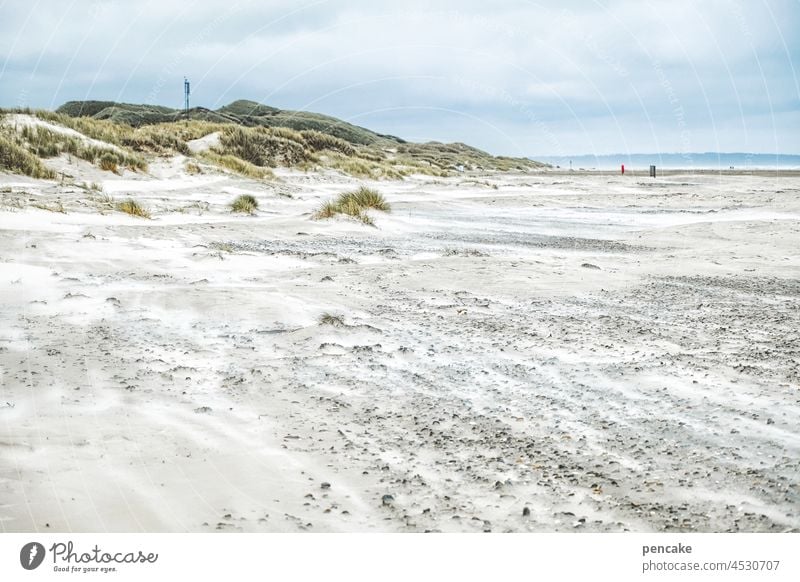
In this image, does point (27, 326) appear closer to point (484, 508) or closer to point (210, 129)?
point (484, 508)

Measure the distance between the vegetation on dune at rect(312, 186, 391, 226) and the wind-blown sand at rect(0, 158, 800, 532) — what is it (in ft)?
10.0

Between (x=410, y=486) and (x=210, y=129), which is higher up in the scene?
(x=210, y=129)

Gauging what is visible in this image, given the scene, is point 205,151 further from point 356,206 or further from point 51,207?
point 51,207

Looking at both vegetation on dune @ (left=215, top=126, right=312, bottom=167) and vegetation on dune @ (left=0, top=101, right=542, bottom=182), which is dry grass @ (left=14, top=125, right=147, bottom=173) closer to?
vegetation on dune @ (left=0, top=101, right=542, bottom=182)

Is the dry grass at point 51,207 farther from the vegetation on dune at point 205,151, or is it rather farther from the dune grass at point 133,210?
the vegetation on dune at point 205,151

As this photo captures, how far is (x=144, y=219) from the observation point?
10.2 metres

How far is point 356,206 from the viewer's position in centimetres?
1145

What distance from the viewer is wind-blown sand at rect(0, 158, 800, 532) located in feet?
8.00

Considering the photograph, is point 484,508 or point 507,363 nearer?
point 484,508

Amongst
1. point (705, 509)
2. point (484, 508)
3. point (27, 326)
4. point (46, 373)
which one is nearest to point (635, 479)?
point (705, 509)

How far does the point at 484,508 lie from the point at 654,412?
49.5 inches

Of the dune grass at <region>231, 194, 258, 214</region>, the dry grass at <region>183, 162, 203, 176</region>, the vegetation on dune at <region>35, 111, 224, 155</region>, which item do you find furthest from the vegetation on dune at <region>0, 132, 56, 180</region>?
the vegetation on dune at <region>35, 111, 224, 155</region>

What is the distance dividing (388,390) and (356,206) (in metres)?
8.09

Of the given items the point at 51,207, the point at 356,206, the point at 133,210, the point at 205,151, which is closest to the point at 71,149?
the point at 205,151
